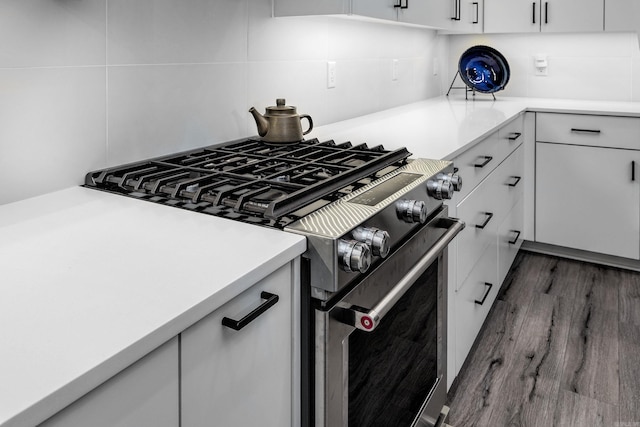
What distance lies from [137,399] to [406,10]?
6.12 feet

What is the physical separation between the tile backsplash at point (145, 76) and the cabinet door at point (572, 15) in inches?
48.5

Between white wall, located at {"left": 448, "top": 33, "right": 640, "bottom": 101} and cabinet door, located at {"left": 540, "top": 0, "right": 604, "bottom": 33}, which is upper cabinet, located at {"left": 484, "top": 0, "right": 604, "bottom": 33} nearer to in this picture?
cabinet door, located at {"left": 540, "top": 0, "right": 604, "bottom": 33}

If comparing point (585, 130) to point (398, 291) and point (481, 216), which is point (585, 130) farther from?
point (398, 291)

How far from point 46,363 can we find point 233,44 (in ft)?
4.25

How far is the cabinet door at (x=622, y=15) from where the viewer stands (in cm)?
284

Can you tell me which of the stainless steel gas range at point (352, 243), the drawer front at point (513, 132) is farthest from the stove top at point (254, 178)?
the drawer front at point (513, 132)

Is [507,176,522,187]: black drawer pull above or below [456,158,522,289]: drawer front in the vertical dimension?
above

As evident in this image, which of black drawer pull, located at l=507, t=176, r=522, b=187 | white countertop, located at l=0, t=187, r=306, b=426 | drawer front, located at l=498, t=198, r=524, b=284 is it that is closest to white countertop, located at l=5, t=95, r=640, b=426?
white countertop, located at l=0, t=187, r=306, b=426

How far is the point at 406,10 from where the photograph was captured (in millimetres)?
2082

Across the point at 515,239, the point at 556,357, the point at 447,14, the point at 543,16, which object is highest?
the point at 543,16

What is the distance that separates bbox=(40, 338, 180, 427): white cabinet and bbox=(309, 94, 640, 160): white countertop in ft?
3.57

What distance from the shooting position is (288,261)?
33.7 inches

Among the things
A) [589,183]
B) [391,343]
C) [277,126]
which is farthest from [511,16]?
[391,343]

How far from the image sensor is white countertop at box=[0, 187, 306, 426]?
0.52 meters
